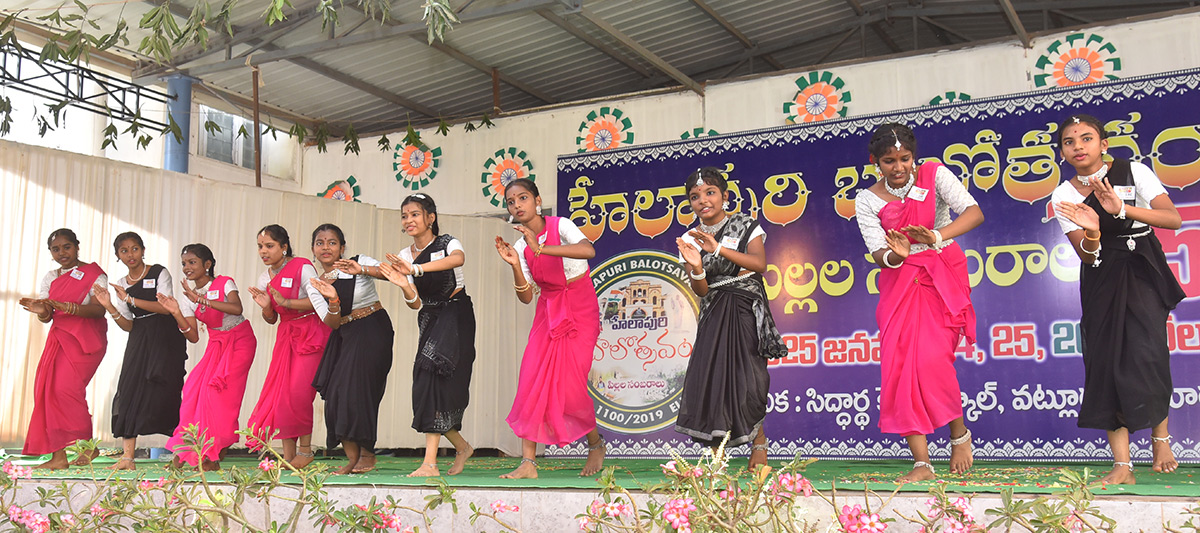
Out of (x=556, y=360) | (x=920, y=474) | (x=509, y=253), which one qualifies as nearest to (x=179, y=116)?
(x=509, y=253)

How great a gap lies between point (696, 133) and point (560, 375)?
3247 mm

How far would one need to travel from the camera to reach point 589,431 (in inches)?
178

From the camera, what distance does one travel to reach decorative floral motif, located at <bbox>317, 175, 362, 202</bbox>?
8.57 meters

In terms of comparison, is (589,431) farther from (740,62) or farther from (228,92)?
(228,92)

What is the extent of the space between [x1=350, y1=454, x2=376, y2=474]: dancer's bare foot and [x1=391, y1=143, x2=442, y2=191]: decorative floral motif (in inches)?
149

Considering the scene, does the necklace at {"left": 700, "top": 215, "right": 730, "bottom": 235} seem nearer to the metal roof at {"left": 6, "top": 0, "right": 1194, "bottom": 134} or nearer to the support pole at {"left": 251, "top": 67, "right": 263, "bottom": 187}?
the metal roof at {"left": 6, "top": 0, "right": 1194, "bottom": 134}

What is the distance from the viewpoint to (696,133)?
7160mm

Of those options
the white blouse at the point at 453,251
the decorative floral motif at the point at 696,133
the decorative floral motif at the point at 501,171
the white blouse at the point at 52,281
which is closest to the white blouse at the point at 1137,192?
the white blouse at the point at 453,251

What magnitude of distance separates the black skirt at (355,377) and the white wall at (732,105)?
2.98 m

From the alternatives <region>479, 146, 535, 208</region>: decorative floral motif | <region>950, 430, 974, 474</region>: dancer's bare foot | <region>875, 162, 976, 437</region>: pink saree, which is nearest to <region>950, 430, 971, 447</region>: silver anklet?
<region>950, 430, 974, 474</region>: dancer's bare foot

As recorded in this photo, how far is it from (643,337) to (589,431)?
8.10ft

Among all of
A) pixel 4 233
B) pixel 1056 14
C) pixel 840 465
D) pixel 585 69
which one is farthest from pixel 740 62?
pixel 4 233

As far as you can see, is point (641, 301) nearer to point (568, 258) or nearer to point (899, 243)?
point (568, 258)

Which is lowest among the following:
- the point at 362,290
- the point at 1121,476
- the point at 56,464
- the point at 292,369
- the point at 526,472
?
the point at 56,464
